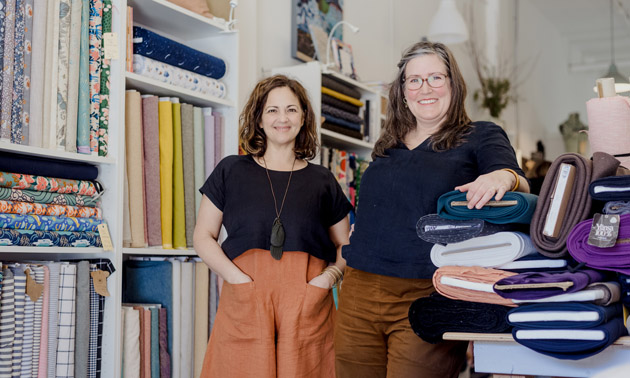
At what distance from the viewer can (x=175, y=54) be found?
2.68 metres

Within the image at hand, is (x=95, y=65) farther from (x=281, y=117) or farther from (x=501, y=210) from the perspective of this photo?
(x=501, y=210)

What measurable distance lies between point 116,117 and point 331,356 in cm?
107

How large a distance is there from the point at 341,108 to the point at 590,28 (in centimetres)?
726

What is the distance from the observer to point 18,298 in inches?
82.0

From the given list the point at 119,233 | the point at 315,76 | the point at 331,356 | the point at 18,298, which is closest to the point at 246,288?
the point at 331,356

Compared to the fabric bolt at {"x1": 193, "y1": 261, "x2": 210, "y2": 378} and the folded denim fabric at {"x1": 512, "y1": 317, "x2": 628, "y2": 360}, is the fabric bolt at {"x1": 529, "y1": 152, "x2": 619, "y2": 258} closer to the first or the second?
the folded denim fabric at {"x1": 512, "y1": 317, "x2": 628, "y2": 360}

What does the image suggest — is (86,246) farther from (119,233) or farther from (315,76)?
(315,76)

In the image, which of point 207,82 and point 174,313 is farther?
point 207,82

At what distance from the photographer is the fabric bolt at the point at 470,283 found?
137 centimetres

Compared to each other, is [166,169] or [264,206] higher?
[166,169]

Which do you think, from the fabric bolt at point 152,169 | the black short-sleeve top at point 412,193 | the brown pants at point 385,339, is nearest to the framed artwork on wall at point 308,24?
the fabric bolt at point 152,169

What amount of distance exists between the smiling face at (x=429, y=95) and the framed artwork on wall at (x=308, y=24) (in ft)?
7.17

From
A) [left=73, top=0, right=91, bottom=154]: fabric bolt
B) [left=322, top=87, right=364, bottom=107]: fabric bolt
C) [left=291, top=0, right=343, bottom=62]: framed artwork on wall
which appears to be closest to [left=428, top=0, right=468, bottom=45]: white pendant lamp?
[left=291, top=0, right=343, bottom=62]: framed artwork on wall

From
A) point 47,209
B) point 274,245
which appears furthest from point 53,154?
point 274,245
